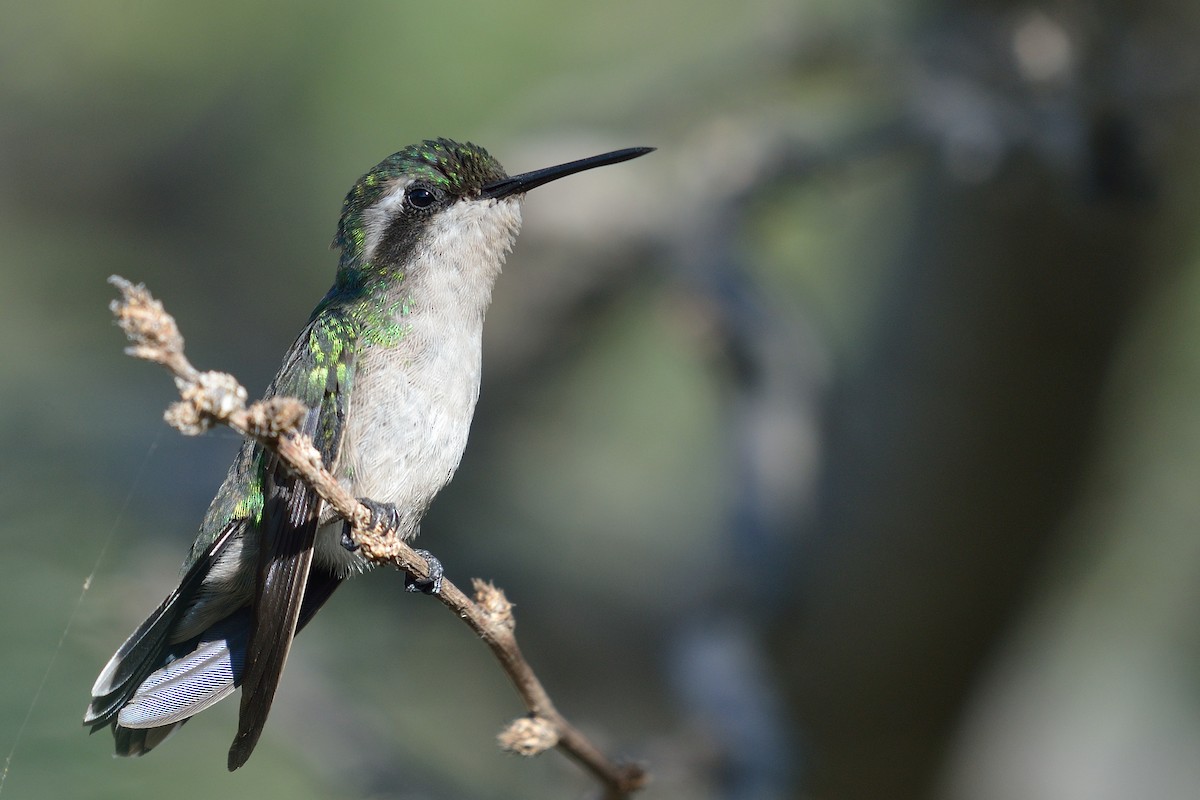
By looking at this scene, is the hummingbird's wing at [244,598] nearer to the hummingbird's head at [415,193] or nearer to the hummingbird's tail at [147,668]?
the hummingbird's tail at [147,668]

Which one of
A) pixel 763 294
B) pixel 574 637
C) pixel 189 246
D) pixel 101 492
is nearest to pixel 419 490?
pixel 101 492

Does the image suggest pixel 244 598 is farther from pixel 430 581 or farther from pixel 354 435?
pixel 430 581

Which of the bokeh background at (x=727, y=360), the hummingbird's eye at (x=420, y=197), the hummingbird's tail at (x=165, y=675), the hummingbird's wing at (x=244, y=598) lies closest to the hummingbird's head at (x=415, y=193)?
the hummingbird's eye at (x=420, y=197)

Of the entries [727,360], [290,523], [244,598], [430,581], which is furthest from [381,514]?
[727,360]

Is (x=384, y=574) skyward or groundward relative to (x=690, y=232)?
groundward

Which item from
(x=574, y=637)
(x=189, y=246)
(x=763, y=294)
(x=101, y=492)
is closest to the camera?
(x=101, y=492)

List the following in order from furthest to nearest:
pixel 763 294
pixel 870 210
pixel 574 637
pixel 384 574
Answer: pixel 870 210
pixel 574 637
pixel 384 574
pixel 763 294

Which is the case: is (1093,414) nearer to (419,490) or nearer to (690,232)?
(690,232)
